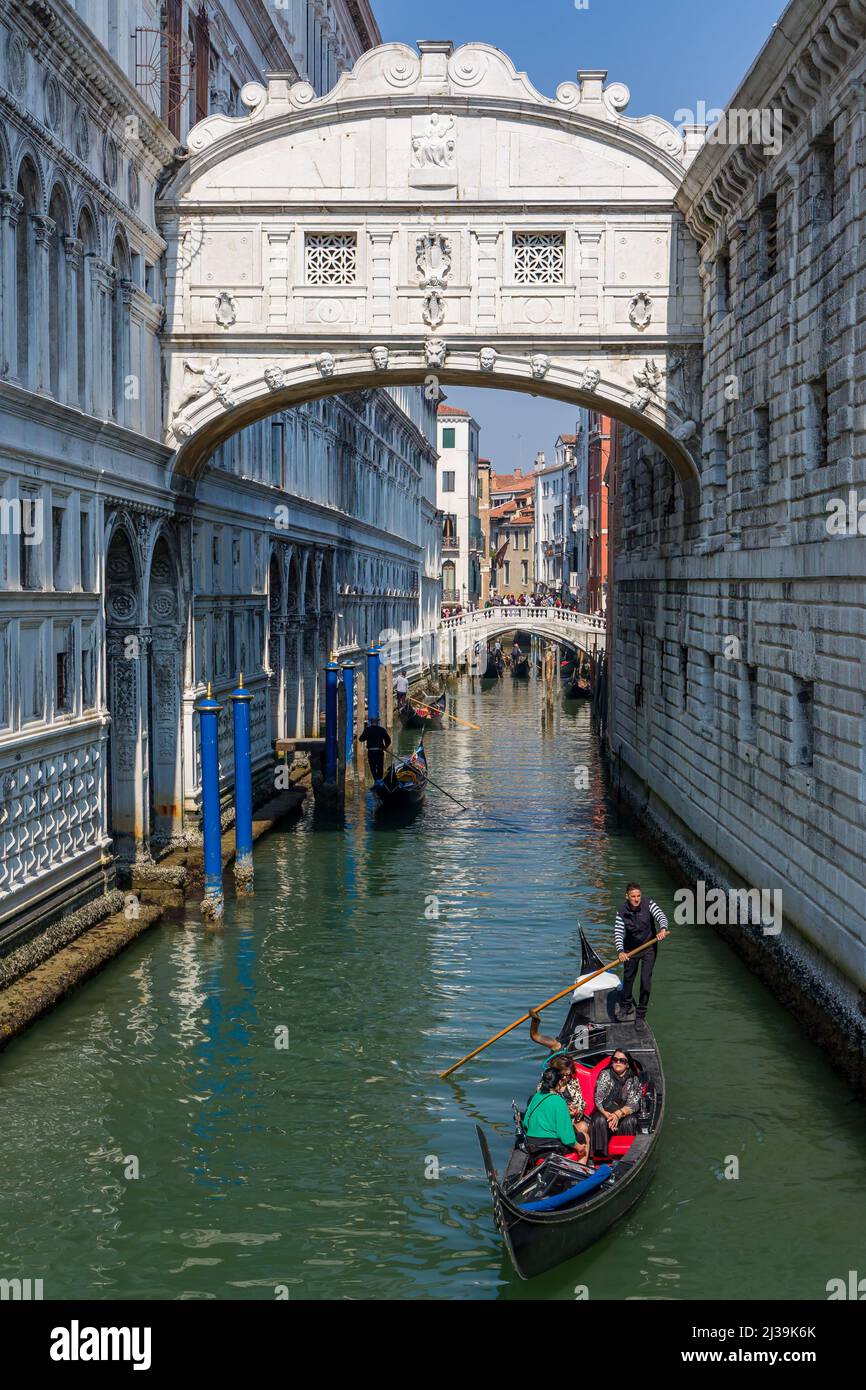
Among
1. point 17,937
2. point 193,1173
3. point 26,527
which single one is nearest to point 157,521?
point 26,527

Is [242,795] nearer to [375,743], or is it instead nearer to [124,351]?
[124,351]

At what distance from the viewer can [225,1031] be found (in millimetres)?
12781

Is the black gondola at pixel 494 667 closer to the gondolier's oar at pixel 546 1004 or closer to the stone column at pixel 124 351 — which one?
the stone column at pixel 124 351

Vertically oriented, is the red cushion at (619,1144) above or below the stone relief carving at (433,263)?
below

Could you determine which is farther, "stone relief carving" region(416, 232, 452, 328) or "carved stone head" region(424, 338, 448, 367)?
"carved stone head" region(424, 338, 448, 367)

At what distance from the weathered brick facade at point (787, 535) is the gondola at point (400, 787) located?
213 inches

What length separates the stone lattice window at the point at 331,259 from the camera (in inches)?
699

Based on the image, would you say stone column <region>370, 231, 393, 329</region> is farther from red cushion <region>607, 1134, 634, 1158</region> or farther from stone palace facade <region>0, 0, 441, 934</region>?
red cushion <region>607, 1134, 634, 1158</region>

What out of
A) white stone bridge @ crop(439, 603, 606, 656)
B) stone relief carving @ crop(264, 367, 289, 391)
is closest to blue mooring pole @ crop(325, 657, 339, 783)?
stone relief carving @ crop(264, 367, 289, 391)

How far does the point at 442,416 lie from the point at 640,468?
179 ft

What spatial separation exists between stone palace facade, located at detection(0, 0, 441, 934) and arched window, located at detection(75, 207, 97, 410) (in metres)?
0.03

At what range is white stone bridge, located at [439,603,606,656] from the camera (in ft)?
177

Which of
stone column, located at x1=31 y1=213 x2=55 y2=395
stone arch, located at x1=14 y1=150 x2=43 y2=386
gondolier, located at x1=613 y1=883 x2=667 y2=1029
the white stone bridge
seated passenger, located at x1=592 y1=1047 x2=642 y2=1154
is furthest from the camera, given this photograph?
the white stone bridge

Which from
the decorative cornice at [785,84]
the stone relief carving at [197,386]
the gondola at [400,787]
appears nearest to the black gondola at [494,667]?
the gondola at [400,787]
